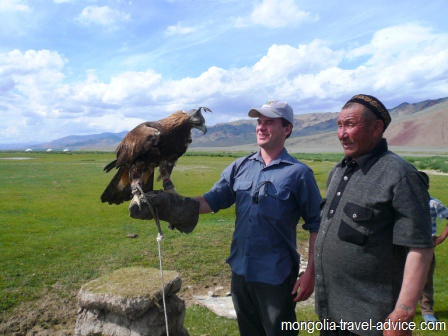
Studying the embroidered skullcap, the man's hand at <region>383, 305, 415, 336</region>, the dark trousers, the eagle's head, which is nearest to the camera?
the man's hand at <region>383, 305, 415, 336</region>

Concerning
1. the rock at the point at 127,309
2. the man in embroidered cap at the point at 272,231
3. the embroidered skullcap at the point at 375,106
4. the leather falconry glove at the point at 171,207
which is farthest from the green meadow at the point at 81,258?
the embroidered skullcap at the point at 375,106

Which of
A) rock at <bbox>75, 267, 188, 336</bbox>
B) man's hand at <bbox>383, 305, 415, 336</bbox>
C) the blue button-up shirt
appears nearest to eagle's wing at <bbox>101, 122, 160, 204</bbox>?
rock at <bbox>75, 267, 188, 336</bbox>

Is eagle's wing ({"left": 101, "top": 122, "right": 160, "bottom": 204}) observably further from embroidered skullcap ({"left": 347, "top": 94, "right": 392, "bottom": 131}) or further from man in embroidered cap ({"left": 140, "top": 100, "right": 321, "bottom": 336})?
embroidered skullcap ({"left": 347, "top": 94, "right": 392, "bottom": 131})

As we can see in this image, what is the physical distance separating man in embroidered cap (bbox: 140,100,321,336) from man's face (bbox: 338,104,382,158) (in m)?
0.69

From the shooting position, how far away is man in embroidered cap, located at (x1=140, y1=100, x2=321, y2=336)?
3230 millimetres

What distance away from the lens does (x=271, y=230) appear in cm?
330

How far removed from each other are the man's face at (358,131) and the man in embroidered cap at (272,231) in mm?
690

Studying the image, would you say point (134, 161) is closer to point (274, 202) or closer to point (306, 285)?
point (274, 202)

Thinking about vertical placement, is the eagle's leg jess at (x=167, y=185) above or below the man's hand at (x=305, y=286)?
above

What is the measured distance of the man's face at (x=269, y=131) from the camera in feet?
11.2

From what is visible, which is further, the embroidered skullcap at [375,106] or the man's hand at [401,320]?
the embroidered skullcap at [375,106]

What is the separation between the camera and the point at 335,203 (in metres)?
2.81

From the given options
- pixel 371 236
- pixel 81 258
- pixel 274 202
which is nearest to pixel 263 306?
pixel 274 202

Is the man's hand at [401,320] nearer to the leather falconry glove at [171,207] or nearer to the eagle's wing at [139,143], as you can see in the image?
the leather falconry glove at [171,207]
